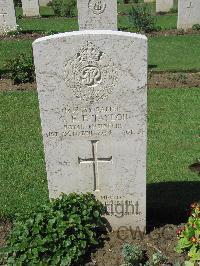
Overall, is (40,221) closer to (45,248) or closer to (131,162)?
(45,248)

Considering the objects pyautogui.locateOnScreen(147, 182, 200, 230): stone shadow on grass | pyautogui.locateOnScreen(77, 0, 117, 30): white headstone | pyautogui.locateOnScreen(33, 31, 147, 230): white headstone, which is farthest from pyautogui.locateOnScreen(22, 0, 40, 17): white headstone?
pyautogui.locateOnScreen(33, 31, 147, 230): white headstone

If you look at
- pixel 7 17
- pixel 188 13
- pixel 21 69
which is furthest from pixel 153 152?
pixel 7 17

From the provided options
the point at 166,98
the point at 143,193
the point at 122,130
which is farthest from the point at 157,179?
the point at 166,98

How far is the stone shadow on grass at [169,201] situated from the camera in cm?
514

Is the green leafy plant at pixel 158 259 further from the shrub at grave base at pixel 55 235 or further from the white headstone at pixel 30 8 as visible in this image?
the white headstone at pixel 30 8

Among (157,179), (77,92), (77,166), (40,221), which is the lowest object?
(157,179)

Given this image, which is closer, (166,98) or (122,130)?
(122,130)

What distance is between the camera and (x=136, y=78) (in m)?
4.03

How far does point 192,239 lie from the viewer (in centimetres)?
403

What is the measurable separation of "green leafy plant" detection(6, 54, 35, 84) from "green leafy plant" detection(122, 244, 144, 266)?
671cm

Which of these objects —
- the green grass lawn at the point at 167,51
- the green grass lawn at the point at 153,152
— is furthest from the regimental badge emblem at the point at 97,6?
the green grass lawn at the point at 153,152

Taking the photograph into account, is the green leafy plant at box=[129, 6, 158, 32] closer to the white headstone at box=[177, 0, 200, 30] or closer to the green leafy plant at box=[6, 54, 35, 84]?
the white headstone at box=[177, 0, 200, 30]

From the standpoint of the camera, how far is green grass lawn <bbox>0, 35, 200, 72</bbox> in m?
11.7

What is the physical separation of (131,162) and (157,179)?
174 cm
